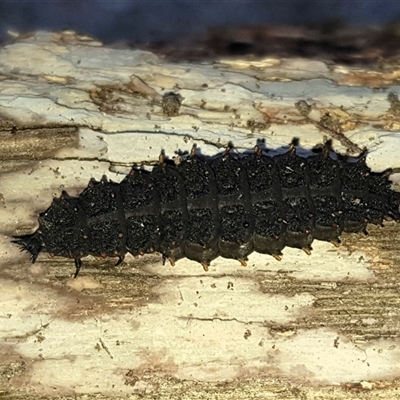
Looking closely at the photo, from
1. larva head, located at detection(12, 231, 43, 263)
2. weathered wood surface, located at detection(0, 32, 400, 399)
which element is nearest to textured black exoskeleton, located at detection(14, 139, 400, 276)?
larva head, located at detection(12, 231, 43, 263)

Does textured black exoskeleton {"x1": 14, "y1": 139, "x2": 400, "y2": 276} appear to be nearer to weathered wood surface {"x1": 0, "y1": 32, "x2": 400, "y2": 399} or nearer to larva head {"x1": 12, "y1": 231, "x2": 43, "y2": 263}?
larva head {"x1": 12, "y1": 231, "x2": 43, "y2": 263}

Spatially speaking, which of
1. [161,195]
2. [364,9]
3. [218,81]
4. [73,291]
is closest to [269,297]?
[161,195]

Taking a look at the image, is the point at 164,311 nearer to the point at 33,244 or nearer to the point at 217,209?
the point at 217,209

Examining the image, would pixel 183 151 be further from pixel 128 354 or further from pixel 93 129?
pixel 128 354

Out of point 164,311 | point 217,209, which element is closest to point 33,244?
point 164,311

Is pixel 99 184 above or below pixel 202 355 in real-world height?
above

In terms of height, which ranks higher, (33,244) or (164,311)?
(33,244)

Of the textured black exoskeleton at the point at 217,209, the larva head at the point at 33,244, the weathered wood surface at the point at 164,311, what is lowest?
the weathered wood surface at the point at 164,311

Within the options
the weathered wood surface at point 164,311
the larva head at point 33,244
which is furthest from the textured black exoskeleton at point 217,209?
the weathered wood surface at point 164,311

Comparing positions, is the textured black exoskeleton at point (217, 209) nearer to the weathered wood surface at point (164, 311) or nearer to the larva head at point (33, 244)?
the larva head at point (33, 244)
